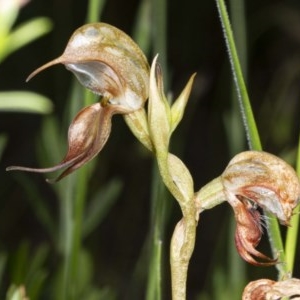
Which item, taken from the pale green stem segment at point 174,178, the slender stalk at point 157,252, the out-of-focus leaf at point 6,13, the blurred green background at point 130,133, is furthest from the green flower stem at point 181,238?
the blurred green background at point 130,133

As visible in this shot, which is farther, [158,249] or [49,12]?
[49,12]

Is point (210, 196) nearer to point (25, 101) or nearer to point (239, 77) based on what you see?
point (239, 77)

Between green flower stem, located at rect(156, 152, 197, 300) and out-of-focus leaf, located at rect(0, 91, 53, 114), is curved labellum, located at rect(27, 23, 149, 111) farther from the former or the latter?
out-of-focus leaf, located at rect(0, 91, 53, 114)

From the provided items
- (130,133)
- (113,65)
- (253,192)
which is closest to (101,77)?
(113,65)

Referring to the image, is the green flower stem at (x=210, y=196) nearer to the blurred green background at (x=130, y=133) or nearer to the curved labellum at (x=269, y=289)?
the curved labellum at (x=269, y=289)

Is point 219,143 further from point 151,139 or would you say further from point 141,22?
point 151,139

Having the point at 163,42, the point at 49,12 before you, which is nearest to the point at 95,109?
the point at 163,42
